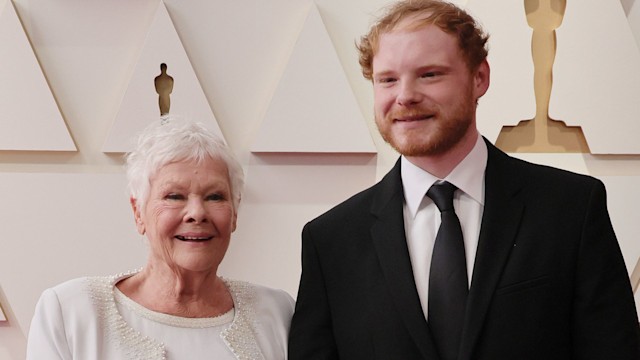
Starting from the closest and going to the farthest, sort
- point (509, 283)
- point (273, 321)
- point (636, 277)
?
point (509, 283)
point (273, 321)
point (636, 277)

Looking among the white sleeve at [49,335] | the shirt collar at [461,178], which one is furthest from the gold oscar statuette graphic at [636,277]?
the white sleeve at [49,335]

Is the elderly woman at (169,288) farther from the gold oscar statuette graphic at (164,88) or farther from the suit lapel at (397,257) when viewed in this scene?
the gold oscar statuette graphic at (164,88)

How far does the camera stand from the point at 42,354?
5.15 ft

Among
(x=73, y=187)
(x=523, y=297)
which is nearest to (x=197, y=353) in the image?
(x=523, y=297)

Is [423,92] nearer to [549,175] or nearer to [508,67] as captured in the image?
[549,175]

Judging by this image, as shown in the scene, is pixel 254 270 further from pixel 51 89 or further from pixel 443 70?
pixel 443 70

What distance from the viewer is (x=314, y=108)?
2.22 metres

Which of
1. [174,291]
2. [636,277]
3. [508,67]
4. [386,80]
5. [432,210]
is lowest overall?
[636,277]

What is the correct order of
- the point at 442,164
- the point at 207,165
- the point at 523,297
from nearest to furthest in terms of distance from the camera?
1. the point at 523,297
2. the point at 442,164
3. the point at 207,165

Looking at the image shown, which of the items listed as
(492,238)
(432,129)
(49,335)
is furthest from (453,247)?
(49,335)

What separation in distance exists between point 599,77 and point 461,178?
85 cm

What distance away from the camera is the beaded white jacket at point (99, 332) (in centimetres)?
158

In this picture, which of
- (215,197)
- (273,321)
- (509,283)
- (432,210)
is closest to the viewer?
(509,283)

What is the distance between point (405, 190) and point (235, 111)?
770mm
